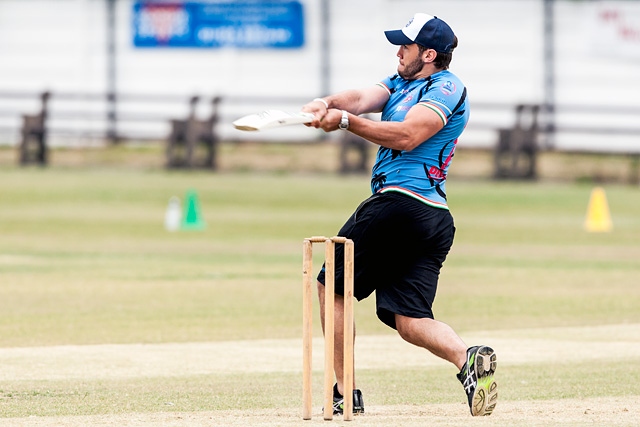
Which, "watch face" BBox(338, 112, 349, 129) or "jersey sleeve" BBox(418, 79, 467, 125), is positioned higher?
"jersey sleeve" BBox(418, 79, 467, 125)

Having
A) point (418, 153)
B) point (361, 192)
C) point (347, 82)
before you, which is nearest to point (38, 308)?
point (418, 153)

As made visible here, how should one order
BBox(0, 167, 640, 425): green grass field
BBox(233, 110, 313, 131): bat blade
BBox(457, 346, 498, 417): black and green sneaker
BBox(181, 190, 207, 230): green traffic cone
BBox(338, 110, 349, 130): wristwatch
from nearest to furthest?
1. BBox(233, 110, 313, 131): bat blade
2. BBox(338, 110, 349, 130): wristwatch
3. BBox(457, 346, 498, 417): black and green sneaker
4. BBox(0, 167, 640, 425): green grass field
5. BBox(181, 190, 207, 230): green traffic cone

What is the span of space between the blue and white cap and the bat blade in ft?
3.34

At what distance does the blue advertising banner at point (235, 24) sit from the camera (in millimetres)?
37188

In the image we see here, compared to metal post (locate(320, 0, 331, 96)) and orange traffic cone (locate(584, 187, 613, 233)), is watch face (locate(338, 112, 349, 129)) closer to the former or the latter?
orange traffic cone (locate(584, 187, 613, 233))

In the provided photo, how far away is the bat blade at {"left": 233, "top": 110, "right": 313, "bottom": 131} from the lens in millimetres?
6645

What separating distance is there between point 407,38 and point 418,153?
1.98 ft

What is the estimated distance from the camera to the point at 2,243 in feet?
65.2

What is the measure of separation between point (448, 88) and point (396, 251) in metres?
0.87

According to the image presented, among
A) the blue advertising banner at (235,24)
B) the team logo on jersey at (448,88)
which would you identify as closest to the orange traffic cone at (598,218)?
the team logo on jersey at (448,88)

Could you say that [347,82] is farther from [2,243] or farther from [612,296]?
[612,296]

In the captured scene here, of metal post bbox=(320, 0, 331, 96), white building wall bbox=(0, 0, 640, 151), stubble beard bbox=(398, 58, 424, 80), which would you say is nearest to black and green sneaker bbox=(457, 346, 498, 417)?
stubble beard bbox=(398, 58, 424, 80)

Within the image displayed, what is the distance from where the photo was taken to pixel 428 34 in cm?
755

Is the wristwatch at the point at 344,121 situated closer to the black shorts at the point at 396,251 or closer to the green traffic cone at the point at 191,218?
the black shorts at the point at 396,251
